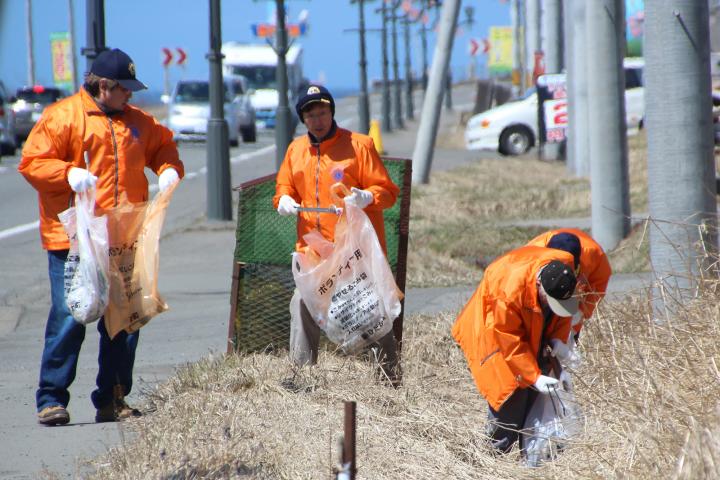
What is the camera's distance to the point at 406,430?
5.53 m

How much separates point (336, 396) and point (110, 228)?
1315 millimetres

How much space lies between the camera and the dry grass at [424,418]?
14.7 ft

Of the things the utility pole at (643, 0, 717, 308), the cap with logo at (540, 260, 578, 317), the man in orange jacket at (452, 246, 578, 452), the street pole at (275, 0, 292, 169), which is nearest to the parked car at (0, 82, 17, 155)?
the street pole at (275, 0, 292, 169)

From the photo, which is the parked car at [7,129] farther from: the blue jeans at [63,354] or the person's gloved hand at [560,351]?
the person's gloved hand at [560,351]

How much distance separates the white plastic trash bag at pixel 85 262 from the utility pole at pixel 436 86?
1195cm

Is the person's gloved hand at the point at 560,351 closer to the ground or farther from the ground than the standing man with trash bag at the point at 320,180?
closer to the ground

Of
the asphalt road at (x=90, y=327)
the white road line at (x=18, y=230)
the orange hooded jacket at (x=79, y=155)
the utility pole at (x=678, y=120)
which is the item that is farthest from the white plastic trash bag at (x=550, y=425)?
the white road line at (x=18, y=230)

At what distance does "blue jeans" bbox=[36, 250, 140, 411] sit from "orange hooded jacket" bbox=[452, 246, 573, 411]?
5.64 feet

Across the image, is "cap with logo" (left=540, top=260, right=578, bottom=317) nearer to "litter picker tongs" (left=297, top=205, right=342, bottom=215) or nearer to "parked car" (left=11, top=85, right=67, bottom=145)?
"litter picker tongs" (left=297, top=205, right=342, bottom=215)

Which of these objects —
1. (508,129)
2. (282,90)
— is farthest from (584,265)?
(508,129)

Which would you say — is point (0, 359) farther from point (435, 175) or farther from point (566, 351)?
point (435, 175)

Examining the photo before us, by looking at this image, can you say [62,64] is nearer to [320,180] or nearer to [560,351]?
[320,180]

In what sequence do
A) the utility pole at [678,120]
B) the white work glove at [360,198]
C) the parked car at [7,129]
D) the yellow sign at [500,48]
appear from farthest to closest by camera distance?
the yellow sign at [500,48], the parked car at [7,129], the utility pole at [678,120], the white work glove at [360,198]

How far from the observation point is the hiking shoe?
602cm
